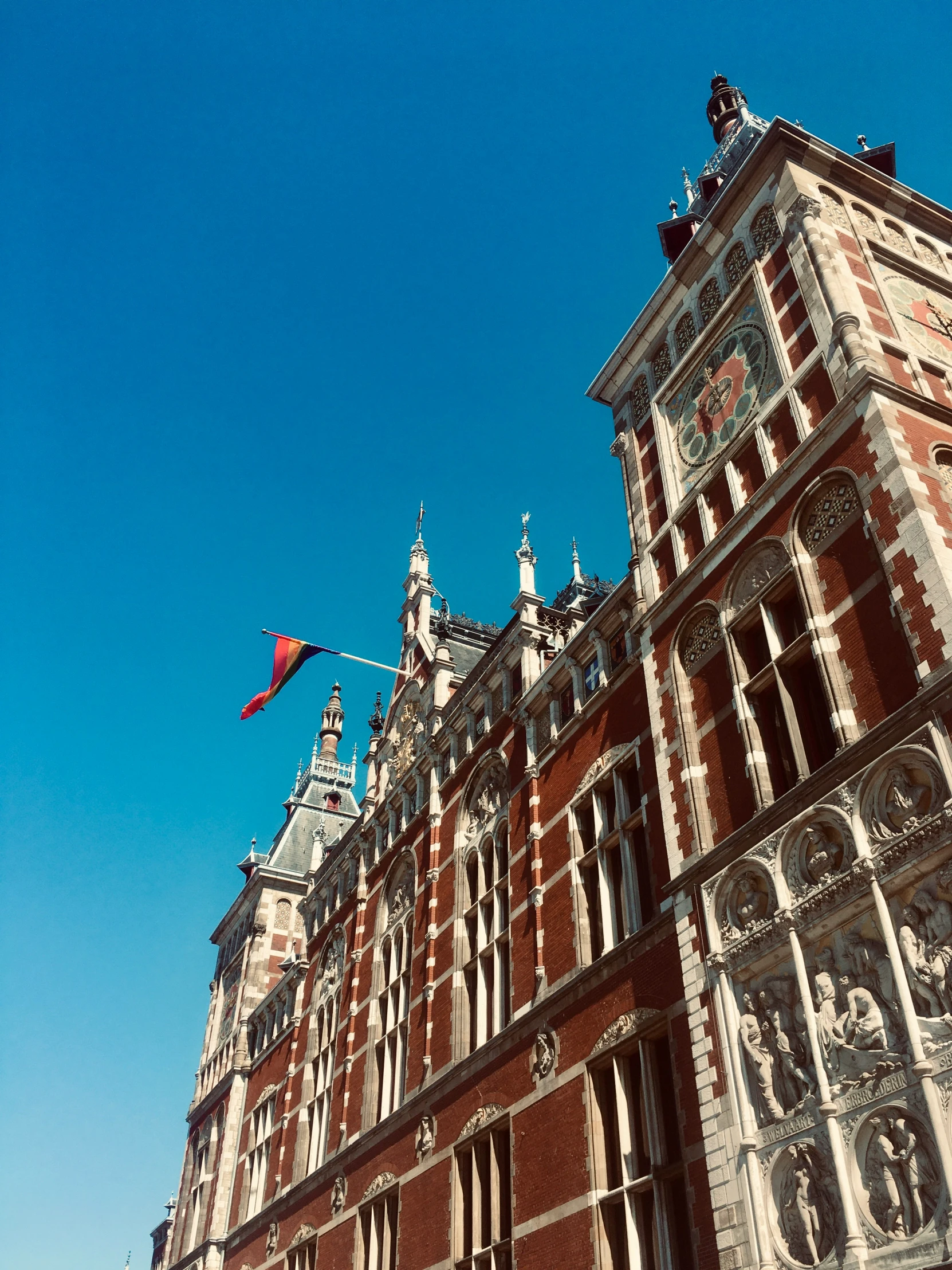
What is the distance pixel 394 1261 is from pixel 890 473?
18565 millimetres

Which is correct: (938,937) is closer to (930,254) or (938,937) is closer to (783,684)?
(783,684)

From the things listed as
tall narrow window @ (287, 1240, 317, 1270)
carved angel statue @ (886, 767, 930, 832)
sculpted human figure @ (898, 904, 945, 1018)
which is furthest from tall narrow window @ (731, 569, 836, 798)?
tall narrow window @ (287, 1240, 317, 1270)

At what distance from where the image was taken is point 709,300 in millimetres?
20703

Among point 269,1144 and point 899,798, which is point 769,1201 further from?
point 269,1144

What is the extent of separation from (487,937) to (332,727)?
4002 centimetres

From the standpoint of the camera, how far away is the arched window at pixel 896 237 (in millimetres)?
19578

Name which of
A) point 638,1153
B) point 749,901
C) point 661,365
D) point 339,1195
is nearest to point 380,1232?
point 339,1195

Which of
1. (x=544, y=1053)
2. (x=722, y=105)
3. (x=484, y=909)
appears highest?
(x=722, y=105)

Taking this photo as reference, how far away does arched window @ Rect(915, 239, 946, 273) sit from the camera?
65.2 feet

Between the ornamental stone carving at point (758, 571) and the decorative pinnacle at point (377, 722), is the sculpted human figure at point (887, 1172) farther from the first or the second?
the decorative pinnacle at point (377, 722)

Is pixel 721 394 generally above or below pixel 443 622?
below

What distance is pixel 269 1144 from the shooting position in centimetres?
3341

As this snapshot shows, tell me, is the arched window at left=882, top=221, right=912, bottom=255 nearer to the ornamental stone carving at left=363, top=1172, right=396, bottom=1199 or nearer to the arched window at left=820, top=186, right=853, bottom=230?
the arched window at left=820, top=186, right=853, bottom=230

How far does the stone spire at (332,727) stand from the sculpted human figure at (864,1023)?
48.3 meters
